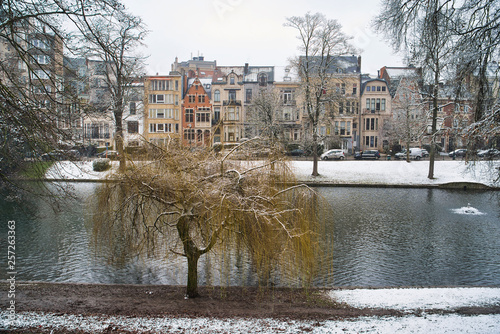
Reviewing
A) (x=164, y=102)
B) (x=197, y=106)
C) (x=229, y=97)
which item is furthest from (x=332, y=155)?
(x=164, y=102)

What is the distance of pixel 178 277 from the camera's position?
12188 millimetres

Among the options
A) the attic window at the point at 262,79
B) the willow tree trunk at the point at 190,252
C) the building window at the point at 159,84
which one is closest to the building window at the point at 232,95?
the attic window at the point at 262,79

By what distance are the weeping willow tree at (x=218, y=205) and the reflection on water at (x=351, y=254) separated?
2.87 feet

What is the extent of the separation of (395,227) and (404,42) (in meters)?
12.3

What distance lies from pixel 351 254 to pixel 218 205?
8.07 meters

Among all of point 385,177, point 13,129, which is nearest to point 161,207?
point 13,129

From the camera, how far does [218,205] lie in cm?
871

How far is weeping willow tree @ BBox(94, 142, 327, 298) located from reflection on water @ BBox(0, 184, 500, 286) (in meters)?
0.88

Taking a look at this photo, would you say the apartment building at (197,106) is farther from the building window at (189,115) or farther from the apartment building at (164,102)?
the apartment building at (164,102)

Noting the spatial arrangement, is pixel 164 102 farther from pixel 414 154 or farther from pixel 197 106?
pixel 414 154

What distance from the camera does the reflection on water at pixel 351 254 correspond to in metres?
12.2

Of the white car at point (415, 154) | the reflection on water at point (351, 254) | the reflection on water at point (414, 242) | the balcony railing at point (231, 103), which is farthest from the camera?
the balcony railing at point (231, 103)

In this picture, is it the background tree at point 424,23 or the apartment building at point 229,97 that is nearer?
the background tree at point 424,23

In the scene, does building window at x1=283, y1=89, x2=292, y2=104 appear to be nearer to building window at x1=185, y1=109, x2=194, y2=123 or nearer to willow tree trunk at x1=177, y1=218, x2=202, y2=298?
building window at x1=185, y1=109, x2=194, y2=123
